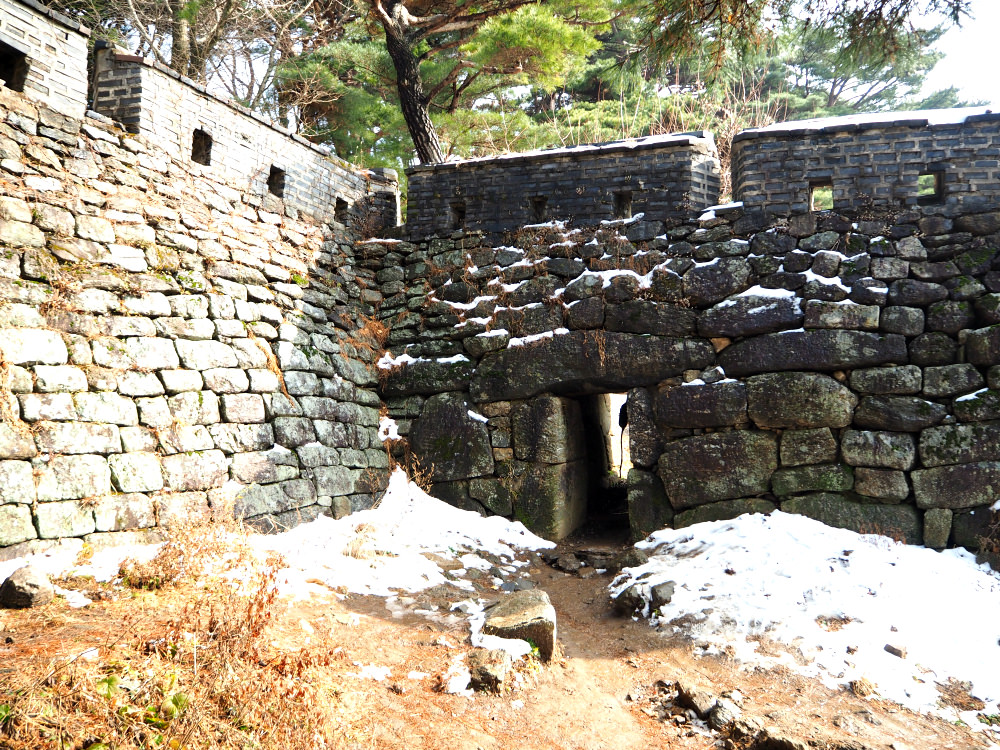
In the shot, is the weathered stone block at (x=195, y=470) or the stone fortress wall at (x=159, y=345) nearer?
the stone fortress wall at (x=159, y=345)

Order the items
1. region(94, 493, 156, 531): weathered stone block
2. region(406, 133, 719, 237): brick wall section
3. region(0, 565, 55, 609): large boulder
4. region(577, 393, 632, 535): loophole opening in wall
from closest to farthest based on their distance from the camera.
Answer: region(0, 565, 55, 609): large boulder < region(94, 493, 156, 531): weathered stone block < region(406, 133, 719, 237): brick wall section < region(577, 393, 632, 535): loophole opening in wall

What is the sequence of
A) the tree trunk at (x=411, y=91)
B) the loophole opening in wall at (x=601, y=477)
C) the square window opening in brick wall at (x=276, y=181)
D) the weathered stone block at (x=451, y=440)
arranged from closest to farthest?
1. the weathered stone block at (x=451, y=440)
2. the square window opening in brick wall at (x=276, y=181)
3. the loophole opening in wall at (x=601, y=477)
4. the tree trunk at (x=411, y=91)

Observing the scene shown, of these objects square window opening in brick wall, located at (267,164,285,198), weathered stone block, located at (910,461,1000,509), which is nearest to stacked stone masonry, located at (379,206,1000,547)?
weathered stone block, located at (910,461,1000,509)

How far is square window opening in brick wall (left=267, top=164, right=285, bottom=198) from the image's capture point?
6.82m

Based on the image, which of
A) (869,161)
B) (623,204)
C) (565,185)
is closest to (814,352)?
(869,161)

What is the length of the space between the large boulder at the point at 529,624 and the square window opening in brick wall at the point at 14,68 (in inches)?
198

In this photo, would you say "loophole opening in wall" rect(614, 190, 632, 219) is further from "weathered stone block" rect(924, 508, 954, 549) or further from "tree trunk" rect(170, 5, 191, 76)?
"tree trunk" rect(170, 5, 191, 76)

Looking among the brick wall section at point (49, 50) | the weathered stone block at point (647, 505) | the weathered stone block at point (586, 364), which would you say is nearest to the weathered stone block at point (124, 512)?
the brick wall section at point (49, 50)

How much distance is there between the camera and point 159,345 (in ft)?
16.9

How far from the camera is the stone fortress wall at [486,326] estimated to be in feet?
15.5

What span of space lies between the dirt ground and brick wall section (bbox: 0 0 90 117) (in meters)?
3.64

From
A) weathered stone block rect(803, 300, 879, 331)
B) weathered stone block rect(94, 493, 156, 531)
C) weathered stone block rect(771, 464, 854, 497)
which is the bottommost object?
weathered stone block rect(94, 493, 156, 531)

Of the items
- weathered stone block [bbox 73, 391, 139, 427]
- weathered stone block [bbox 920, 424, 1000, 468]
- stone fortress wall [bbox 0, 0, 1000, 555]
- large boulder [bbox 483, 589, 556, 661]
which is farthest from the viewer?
weathered stone block [bbox 920, 424, 1000, 468]

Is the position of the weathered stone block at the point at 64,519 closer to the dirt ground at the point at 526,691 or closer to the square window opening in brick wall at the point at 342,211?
the dirt ground at the point at 526,691
